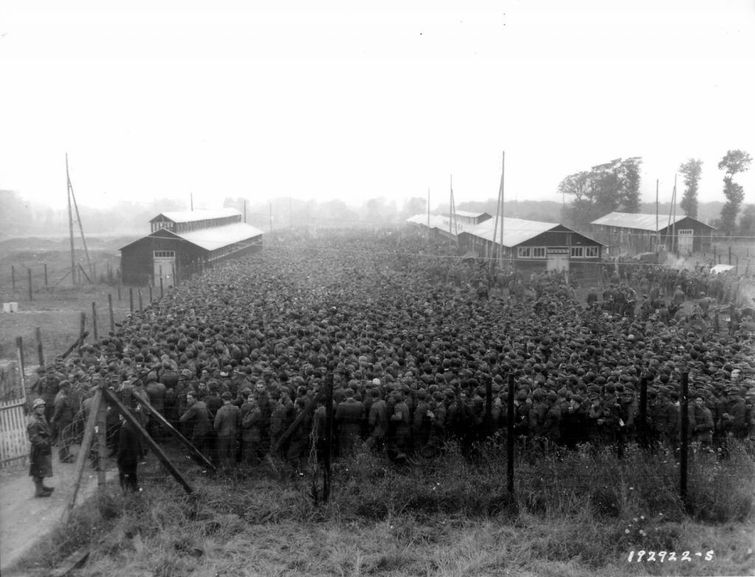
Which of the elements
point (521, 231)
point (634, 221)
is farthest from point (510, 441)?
point (634, 221)

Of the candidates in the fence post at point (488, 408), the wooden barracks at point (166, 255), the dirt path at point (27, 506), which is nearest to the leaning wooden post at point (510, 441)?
the fence post at point (488, 408)

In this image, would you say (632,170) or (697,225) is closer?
(632,170)

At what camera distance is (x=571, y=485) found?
27.6 ft

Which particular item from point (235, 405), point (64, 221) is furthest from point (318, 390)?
point (64, 221)

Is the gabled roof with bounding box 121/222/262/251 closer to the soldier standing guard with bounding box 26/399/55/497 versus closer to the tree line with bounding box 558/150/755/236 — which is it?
the tree line with bounding box 558/150/755/236

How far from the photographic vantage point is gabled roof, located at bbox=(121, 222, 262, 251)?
33000mm

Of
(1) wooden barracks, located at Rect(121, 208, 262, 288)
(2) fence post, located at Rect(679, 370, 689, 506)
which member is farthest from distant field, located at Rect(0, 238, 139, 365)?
(2) fence post, located at Rect(679, 370, 689, 506)

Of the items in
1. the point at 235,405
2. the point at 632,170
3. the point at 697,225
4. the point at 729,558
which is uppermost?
the point at 632,170

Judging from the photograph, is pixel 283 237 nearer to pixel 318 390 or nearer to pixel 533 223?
pixel 533 223

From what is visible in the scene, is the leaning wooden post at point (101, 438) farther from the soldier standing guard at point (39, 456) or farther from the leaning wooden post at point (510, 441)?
the leaning wooden post at point (510, 441)

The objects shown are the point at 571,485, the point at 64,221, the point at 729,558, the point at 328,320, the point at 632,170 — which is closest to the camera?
the point at 729,558

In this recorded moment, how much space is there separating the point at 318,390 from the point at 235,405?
54.3 inches

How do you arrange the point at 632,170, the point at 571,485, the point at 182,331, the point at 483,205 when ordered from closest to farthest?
the point at 571,485 → the point at 182,331 → the point at 632,170 → the point at 483,205

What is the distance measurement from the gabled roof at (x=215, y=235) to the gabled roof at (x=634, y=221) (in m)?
22.7
